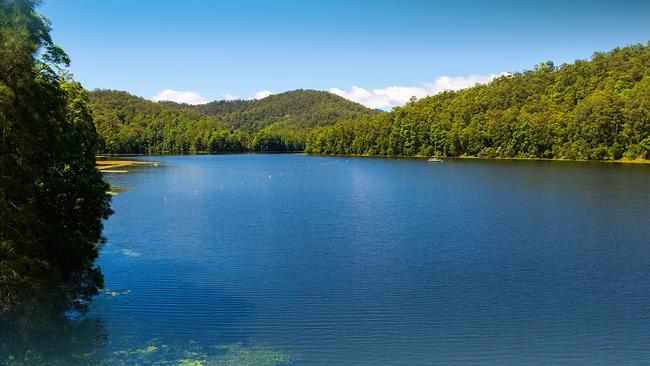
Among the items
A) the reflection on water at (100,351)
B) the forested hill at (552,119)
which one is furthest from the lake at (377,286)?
the forested hill at (552,119)

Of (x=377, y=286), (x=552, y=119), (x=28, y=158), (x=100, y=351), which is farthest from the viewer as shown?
(x=552, y=119)

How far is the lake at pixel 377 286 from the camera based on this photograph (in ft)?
59.0

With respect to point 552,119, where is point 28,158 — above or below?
below

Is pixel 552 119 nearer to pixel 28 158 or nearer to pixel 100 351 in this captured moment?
pixel 100 351

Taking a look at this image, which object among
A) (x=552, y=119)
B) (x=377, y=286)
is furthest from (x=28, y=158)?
(x=552, y=119)

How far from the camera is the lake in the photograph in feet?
59.0

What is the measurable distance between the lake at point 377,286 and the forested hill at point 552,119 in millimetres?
87780

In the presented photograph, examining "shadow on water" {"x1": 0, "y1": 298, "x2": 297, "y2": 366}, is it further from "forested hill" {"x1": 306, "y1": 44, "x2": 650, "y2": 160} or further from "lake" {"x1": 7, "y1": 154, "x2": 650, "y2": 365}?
"forested hill" {"x1": 306, "y1": 44, "x2": 650, "y2": 160}

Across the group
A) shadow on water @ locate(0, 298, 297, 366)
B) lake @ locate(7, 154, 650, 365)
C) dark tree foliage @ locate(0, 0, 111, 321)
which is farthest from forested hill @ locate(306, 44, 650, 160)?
dark tree foliage @ locate(0, 0, 111, 321)

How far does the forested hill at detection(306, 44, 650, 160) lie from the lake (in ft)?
288

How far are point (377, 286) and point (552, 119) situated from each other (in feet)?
454

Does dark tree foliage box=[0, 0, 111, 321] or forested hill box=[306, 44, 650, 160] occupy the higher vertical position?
forested hill box=[306, 44, 650, 160]

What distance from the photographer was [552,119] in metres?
146

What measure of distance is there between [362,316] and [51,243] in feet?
39.7
